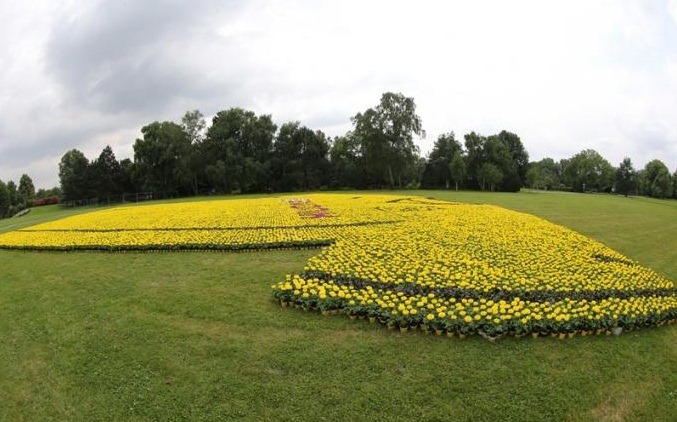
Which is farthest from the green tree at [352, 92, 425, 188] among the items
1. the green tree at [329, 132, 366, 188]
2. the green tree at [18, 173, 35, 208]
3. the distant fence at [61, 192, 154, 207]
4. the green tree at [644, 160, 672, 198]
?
the green tree at [18, 173, 35, 208]

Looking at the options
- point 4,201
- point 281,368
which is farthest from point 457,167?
point 4,201

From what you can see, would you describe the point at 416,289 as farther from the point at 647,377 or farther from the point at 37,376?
the point at 37,376

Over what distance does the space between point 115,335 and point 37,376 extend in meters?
1.23

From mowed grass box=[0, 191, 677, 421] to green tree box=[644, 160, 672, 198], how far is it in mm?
67672

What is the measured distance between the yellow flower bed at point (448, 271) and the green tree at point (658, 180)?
58.3 m

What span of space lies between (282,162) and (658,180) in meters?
56.5

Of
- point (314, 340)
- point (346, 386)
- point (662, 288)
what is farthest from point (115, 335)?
point (662, 288)

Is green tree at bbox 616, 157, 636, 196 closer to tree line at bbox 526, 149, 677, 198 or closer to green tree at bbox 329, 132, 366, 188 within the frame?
tree line at bbox 526, 149, 677, 198

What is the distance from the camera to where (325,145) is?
64.1m

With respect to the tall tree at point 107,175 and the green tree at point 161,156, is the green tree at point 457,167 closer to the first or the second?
the green tree at point 161,156

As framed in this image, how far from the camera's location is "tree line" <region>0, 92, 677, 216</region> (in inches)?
2175

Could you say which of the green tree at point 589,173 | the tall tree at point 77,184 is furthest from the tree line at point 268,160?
the green tree at point 589,173

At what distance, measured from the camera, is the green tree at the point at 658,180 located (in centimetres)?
5997

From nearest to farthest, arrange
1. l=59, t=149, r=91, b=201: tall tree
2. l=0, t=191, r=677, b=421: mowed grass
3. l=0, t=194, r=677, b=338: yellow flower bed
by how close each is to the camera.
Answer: l=0, t=191, r=677, b=421: mowed grass → l=0, t=194, r=677, b=338: yellow flower bed → l=59, t=149, r=91, b=201: tall tree
